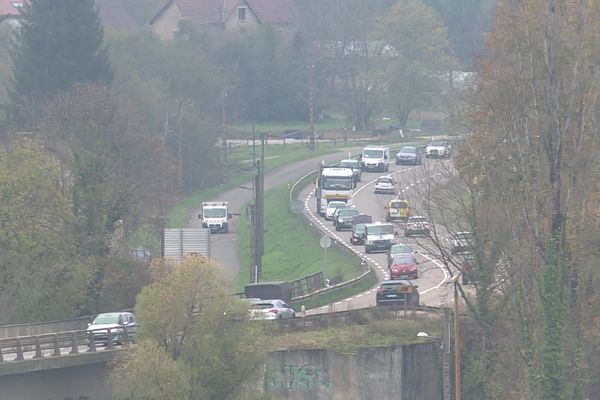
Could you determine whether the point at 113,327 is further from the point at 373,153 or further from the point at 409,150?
the point at 409,150

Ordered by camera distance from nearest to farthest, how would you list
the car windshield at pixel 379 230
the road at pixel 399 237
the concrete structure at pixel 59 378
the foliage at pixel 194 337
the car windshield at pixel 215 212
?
the concrete structure at pixel 59 378, the foliage at pixel 194 337, the road at pixel 399 237, the car windshield at pixel 379 230, the car windshield at pixel 215 212

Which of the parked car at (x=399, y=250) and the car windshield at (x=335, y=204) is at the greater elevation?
the parked car at (x=399, y=250)

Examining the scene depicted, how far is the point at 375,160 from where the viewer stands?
96.6 metres

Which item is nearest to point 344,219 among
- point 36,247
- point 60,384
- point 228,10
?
point 36,247

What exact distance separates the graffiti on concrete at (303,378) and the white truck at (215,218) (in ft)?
125

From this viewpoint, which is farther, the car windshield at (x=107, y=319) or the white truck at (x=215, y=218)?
the white truck at (x=215, y=218)

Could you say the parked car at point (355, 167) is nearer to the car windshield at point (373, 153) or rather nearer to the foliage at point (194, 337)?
the car windshield at point (373, 153)

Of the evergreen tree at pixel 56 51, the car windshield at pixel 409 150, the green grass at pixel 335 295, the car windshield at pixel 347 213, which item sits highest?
the evergreen tree at pixel 56 51

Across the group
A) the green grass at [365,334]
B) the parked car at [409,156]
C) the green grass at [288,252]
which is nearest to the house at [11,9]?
the parked car at [409,156]

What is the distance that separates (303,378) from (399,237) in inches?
312

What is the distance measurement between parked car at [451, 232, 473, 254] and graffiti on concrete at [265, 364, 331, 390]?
20.2 feet

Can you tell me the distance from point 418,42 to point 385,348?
7765cm

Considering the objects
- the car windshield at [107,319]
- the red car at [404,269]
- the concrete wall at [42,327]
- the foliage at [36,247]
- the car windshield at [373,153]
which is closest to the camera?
the concrete wall at [42,327]

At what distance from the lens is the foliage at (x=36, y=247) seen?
52250 millimetres
